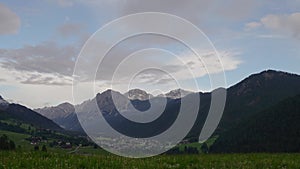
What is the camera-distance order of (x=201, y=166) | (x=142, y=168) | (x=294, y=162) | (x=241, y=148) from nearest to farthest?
(x=142, y=168)
(x=201, y=166)
(x=294, y=162)
(x=241, y=148)

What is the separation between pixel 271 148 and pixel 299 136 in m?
16.8

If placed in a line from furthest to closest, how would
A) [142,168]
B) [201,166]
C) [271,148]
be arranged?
[271,148] → [201,166] → [142,168]

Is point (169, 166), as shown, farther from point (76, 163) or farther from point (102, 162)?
point (76, 163)

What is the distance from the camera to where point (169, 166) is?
1245cm

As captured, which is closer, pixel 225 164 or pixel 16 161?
pixel 16 161

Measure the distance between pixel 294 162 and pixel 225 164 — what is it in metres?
2.84

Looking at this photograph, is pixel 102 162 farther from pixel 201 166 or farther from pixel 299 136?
pixel 299 136

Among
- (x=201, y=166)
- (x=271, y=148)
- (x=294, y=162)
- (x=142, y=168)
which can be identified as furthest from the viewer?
(x=271, y=148)

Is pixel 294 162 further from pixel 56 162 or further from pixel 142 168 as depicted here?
pixel 56 162

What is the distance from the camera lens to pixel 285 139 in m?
183

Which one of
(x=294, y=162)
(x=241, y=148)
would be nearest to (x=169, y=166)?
(x=294, y=162)

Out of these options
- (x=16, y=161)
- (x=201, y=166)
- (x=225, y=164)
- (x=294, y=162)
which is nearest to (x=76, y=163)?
(x=16, y=161)

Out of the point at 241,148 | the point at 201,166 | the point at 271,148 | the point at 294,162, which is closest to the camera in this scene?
the point at 201,166

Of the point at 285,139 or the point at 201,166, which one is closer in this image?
the point at 201,166
